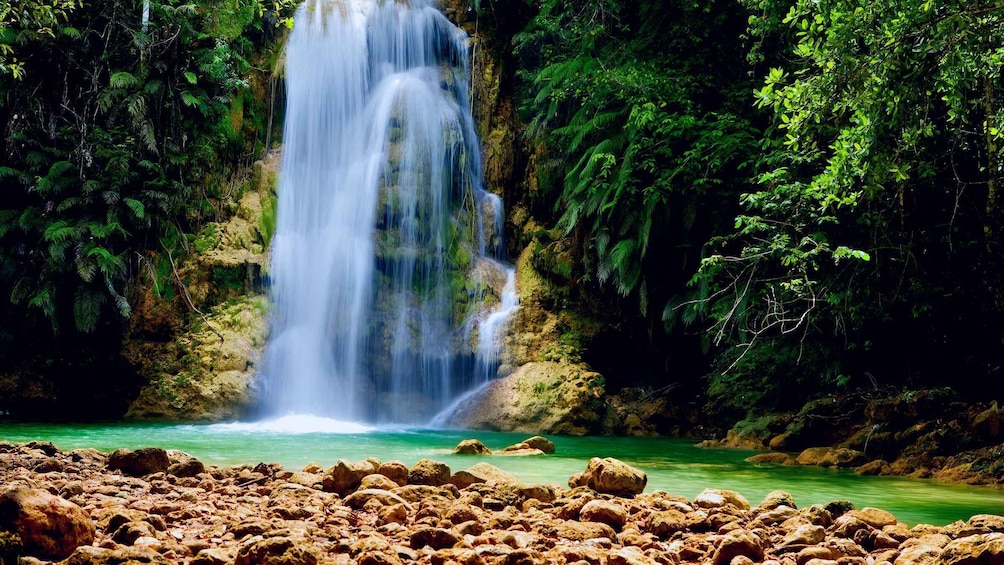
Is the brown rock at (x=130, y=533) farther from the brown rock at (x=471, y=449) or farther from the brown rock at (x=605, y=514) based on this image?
the brown rock at (x=471, y=449)

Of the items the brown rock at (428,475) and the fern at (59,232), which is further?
the fern at (59,232)

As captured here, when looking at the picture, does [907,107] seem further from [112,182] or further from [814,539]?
[112,182]

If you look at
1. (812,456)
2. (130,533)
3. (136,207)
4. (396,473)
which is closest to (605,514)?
(396,473)

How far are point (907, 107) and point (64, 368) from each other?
589 inches

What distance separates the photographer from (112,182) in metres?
15.1

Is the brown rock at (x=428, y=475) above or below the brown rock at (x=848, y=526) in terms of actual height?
above

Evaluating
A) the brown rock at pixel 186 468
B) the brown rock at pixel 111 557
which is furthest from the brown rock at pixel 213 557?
the brown rock at pixel 186 468

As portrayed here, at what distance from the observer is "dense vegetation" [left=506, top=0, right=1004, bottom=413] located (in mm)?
6617

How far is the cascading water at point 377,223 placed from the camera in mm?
15250

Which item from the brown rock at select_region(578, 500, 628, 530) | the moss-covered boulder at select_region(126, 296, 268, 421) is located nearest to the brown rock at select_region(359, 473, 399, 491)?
the brown rock at select_region(578, 500, 628, 530)

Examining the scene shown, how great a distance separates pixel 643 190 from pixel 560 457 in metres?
5.76

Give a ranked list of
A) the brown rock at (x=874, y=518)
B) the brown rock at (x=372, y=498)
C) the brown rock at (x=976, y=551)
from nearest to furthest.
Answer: the brown rock at (x=976, y=551), the brown rock at (x=874, y=518), the brown rock at (x=372, y=498)

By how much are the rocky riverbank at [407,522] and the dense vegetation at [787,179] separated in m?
3.72

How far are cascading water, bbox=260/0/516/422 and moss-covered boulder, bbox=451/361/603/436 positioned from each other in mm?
765
